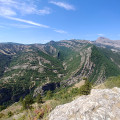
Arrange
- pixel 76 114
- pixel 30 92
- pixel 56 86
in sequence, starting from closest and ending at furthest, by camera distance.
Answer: pixel 76 114 → pixel 30 92 → pixel 56 86

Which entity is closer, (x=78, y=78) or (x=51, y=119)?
(x=51, y=119)

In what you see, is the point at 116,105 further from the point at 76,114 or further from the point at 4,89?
the point at 4,89

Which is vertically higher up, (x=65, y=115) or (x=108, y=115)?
(x=108, y=115)

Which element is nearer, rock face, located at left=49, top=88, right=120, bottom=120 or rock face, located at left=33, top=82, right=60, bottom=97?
rock face, located at left=49, top=88, right=120, bottom=120

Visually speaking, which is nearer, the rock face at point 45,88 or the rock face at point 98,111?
the rock face at point 98,111

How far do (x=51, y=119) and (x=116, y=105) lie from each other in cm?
1536

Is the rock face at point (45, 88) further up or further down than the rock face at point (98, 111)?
further down

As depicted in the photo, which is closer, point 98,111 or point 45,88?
point 98,111

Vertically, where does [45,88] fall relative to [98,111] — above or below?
below

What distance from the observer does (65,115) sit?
68.9ft

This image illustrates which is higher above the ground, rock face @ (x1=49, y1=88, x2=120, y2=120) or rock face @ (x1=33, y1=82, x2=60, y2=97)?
rock face @ (x1=49, y1=88, x2=120, y2=120)

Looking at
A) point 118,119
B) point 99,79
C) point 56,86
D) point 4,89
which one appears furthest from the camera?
point 99,79

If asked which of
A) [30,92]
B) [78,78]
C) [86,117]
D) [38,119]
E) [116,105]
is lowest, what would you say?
[30,92]

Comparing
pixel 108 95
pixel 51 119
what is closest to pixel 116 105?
pixel 108 95
